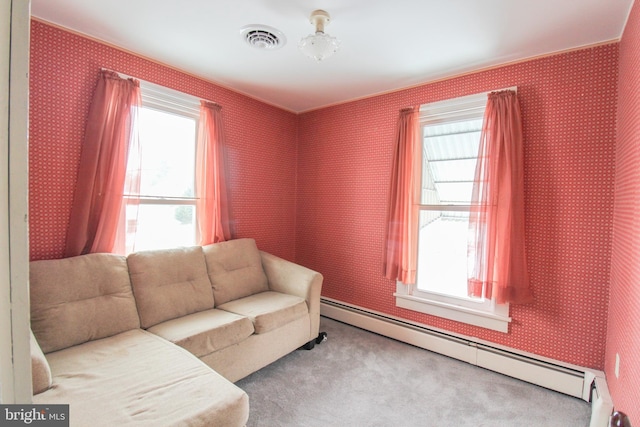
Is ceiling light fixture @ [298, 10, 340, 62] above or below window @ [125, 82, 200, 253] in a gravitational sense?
above

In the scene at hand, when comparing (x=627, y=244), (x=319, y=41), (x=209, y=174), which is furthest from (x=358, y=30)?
(x=627, y=244)

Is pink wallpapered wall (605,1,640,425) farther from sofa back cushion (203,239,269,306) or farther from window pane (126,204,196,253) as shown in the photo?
window pane (126,204,196,253)

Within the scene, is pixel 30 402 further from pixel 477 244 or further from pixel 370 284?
pixel 370 284

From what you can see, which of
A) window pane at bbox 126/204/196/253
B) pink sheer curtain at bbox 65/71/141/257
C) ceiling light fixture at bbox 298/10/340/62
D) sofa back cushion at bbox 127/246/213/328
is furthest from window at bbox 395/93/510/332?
pink sheer curtain at bbox 65/71/141/257

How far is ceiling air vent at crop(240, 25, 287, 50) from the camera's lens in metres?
2.00

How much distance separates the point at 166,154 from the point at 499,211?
2.84m

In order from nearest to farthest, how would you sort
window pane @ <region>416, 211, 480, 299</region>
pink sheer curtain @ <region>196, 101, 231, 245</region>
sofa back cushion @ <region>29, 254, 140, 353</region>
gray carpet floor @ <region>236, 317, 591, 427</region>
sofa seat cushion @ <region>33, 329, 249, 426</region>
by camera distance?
sofa seat cushion @ <region>33, 329, 249, 426</region> < sofa back cushion @ <region>29, 254, 140, 353</region> < gray carpet floor @ <region>236, 317, 591, 427</region> < window pane @ <region>416, 211, 480, 299</region> < pink sheer curtain @ <region>196, 101, 231, 245</region>

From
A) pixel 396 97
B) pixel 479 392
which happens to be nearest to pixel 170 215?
pixel 396 97

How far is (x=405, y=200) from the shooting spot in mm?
2861

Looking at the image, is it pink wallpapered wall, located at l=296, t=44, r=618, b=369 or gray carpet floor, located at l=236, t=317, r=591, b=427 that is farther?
pink wallpapered wall, located at l=296, t=44, r=618, b=369

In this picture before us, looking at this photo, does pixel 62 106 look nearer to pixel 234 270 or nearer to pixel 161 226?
pixel 161 226

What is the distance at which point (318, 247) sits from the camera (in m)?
3.62

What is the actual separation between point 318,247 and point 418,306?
1319 mm

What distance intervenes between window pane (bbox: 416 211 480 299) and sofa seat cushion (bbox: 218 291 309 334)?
1204mm
